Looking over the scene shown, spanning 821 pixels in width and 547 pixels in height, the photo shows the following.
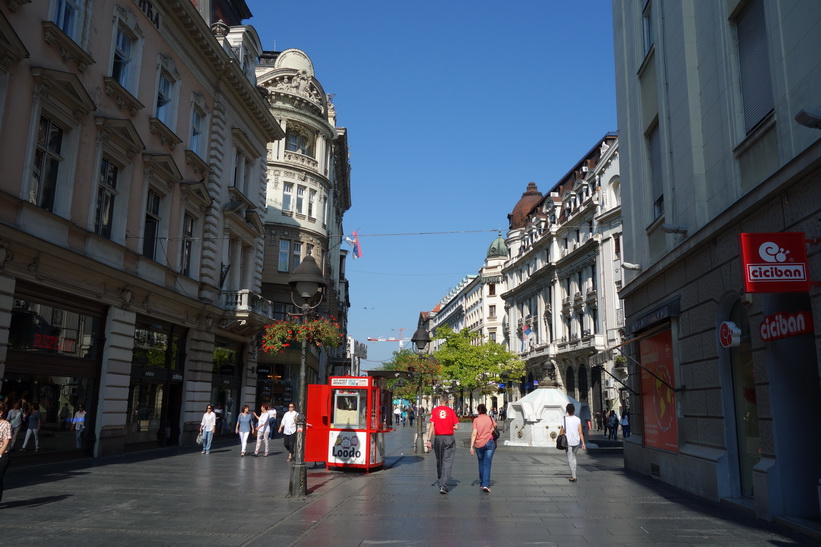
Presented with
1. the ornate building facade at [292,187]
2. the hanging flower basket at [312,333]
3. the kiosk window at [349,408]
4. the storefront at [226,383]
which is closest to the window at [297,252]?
the ornate building facade at [292,187]

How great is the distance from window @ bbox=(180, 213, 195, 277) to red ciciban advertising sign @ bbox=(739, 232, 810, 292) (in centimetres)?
1961

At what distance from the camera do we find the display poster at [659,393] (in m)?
14.0

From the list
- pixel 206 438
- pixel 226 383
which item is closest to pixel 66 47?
pixel 206 438

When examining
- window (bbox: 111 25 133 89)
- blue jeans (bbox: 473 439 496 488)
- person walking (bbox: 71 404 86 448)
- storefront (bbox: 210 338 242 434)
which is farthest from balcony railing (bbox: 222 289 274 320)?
blue jeans (bbox: 473 439 496 488)

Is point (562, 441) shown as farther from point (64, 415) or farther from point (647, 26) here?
point (64, 415)

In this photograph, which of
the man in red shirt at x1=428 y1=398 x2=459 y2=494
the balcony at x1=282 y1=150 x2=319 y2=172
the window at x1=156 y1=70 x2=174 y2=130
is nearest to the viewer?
the man in red shirt at x1=428 y1=398 x2=459 y2=494

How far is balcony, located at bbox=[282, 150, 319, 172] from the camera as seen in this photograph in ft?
132

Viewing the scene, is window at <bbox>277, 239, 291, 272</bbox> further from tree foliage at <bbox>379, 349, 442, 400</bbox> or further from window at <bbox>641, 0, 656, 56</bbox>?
window at <bbox>641, 0, 656, 56</bbox>

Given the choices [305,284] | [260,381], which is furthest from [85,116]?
[260,381]

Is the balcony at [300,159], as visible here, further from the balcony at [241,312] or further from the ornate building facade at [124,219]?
the balcony at [241,312]

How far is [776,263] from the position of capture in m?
8.41

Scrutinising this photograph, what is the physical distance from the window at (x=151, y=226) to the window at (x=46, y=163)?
452cm

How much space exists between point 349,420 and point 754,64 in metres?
12.1

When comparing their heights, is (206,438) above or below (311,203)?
below
